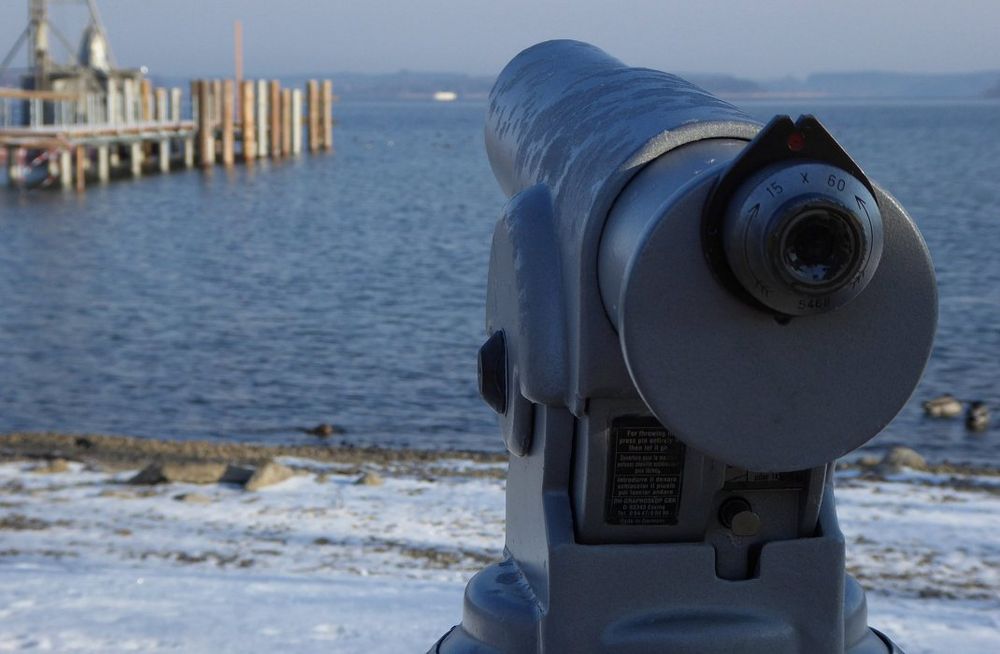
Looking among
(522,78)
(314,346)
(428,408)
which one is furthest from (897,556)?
(314,346)

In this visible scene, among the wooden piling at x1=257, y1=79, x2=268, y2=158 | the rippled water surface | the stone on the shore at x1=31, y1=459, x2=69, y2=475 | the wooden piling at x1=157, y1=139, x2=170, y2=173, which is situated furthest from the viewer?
the wooden piling at x1=257, y1=79, x2=268, y2=158

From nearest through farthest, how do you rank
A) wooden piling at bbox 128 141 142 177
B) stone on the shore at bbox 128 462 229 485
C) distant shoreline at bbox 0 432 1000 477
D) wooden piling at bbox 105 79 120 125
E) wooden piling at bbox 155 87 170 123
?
1. stone on the shore at bbox 128 462 229 485
2. distant shoreline at bbox 0 432 1000 477
3. wooden piling at bbox 105 79 120 125
4. wooden piling at bbox 128 141 142 177
5. wooden piling at bbox 155 87 170 123

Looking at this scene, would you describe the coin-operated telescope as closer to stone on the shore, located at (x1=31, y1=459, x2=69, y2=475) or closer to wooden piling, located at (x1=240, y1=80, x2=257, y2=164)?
stone on the shore, located at (x1=31, y1=459, x2=69, y2=475)

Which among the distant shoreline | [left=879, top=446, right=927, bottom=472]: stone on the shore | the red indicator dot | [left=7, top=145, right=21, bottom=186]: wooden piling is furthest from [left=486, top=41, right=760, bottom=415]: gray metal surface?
[left=7, top=145, right=21, bottom=186]: wooden piling

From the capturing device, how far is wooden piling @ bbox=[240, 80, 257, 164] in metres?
52.0

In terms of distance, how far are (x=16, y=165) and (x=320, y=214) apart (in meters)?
9.74

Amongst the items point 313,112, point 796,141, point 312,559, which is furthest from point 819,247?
point 313,112

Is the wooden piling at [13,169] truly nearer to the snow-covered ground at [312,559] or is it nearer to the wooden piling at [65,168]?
the wooden piling at [65,168]

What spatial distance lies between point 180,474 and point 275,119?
5010 cm

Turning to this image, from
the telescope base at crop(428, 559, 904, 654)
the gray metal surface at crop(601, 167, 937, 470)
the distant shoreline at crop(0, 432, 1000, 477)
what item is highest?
the gray metal surface at crop(601, 167, 937, 470)

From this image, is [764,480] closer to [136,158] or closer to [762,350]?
[762,350]

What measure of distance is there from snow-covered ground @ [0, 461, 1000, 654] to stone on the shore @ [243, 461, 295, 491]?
2.8 inches

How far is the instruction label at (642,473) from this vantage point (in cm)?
232

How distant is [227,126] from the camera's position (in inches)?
2064
